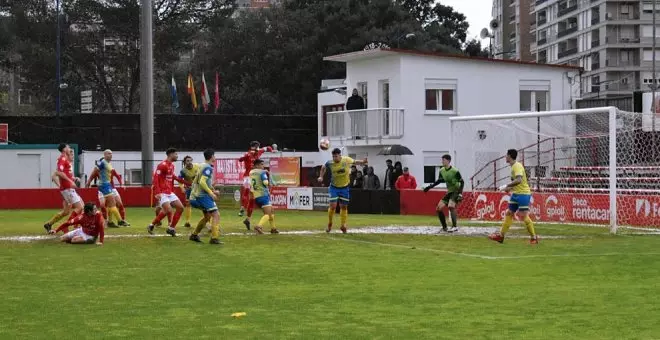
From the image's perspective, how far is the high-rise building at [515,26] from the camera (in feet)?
475

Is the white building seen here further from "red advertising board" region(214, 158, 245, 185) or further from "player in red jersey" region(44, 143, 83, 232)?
"player in red jersey" region(44, 143, 83, 232)

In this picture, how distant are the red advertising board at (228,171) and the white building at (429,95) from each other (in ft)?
19.7

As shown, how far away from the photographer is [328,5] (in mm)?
84500

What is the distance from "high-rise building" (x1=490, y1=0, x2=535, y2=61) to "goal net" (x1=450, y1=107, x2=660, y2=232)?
107 m

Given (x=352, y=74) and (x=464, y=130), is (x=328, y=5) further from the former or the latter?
(x=464, y=130)

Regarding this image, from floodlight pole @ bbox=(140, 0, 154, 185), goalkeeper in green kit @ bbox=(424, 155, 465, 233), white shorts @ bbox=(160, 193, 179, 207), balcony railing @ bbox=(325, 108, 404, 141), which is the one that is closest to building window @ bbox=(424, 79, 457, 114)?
balcony railing @ bbox=(325, 108, 404, 141)

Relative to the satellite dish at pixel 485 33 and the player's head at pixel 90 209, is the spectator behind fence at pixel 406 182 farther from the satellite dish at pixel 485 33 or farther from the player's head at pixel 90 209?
the satellite dish at pixel 485 33

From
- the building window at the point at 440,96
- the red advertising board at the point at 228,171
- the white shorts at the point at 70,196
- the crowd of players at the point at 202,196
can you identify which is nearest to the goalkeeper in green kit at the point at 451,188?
the crowd of players at the point at 202,196

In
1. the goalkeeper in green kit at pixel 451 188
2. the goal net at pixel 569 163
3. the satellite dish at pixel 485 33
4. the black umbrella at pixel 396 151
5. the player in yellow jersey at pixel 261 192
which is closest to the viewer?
the player in yellow jersey at pixel 261 192

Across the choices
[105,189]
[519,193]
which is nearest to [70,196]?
[105,189]

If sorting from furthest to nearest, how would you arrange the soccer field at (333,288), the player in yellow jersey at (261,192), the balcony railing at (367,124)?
the balcony railing at (367,124)
the player in yellow jersey at (261,192)
the soccer field at (333,288)

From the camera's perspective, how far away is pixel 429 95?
53031 millimetres

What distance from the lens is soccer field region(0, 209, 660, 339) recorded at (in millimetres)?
11680

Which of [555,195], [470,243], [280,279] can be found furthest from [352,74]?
[280,279]
